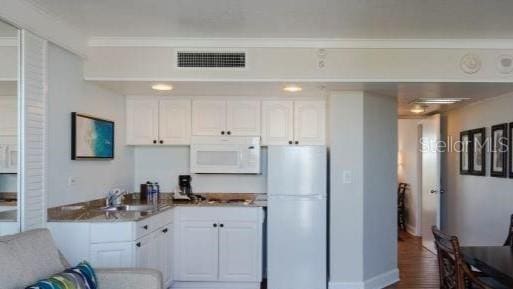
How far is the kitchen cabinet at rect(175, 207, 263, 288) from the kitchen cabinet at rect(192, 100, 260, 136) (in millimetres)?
893

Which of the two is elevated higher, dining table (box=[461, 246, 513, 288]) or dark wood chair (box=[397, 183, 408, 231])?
dining table (box=[461, 246, 513, 288])

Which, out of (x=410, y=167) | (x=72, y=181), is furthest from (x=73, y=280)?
(x=410, y=167)

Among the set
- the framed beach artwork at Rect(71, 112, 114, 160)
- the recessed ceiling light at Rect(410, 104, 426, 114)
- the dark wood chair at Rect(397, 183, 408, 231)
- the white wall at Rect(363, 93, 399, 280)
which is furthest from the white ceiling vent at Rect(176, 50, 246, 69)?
the dark wood chair at Rect(397, 183, 408, 231)

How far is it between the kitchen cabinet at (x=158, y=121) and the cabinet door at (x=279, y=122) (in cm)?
88

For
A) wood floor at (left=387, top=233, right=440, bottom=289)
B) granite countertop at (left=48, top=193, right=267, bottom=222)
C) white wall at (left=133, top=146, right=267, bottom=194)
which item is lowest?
wood floor at (left=387, top=233, right=440, bottom=289)

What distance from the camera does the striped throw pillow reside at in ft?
7.24

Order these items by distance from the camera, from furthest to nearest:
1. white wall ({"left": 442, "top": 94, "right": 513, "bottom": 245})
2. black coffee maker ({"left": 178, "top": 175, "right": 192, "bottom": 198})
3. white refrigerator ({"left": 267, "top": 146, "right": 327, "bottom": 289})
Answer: black coffee maker ({"left": 178, "top": 175, "right": 192, "bottom": 198}) < white wall ({"left": 442, "top": 94, "right": 513, "bottom": 245}) < white refrigerator ({"left": 267, "top": 146, "right": 327, "bottom": 289})

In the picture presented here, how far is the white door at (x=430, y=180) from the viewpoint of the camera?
6.09 m

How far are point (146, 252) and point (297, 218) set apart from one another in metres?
1.56

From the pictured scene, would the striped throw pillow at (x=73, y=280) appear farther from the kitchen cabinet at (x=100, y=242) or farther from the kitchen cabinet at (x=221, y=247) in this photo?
the kitchen cabinet at (x=221, y=247)

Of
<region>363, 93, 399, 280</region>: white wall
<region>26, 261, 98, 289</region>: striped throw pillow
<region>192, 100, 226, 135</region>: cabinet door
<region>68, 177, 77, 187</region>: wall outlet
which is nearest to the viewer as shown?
<region>26, 261, 98, 289</region>: striped throw pillow

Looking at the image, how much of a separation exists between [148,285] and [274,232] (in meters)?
1.97

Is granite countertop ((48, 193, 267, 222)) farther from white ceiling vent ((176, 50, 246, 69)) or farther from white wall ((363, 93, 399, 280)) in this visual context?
white ceiling vent ((176, 50, 246, 69))

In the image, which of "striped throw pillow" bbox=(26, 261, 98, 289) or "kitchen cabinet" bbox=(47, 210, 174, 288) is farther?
"kitchen cabinet" bbox=(47, 210, 174, 288)
